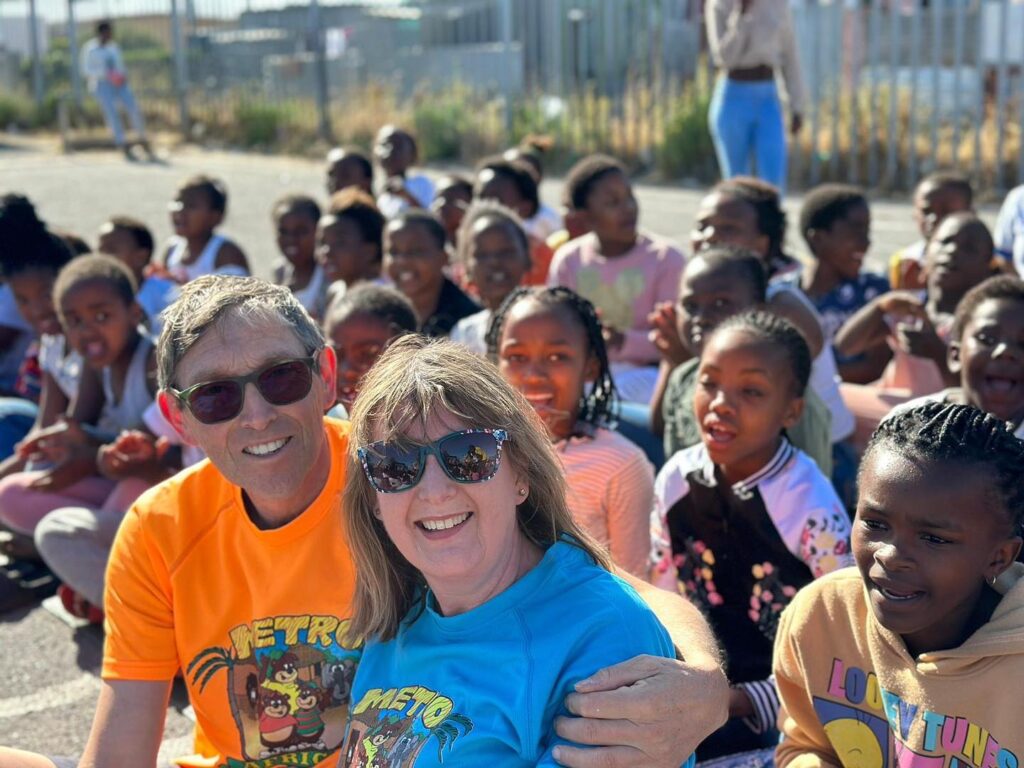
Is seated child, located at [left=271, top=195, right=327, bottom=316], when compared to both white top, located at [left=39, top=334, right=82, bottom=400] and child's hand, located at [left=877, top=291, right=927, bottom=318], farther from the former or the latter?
child's hand, located at [left=877, top=291, right=927, bottom=318]

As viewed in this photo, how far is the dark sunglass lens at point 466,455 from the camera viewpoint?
6.51 feet

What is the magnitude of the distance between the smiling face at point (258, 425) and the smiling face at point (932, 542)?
111 cm

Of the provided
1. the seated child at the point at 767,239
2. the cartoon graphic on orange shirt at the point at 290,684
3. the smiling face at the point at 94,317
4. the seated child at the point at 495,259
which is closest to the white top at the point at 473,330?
the seated child at the point at 495,259

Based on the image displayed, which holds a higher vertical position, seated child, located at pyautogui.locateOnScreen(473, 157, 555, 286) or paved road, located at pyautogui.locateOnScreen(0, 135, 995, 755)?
seated child, located at pyautogui.locateOnScreen(473, 157, 555, 286)

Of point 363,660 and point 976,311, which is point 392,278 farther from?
point 363,660

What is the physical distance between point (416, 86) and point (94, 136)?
6171 millimetres

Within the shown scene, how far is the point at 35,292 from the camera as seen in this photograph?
5.63 metres

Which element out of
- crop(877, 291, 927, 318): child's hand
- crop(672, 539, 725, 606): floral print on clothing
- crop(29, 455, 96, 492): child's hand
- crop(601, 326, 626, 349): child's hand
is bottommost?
crop(29, 455, 96, 492): child's hand

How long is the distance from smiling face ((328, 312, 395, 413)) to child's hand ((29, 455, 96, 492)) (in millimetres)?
1080

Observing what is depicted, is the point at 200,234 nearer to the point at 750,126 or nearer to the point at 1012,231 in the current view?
the point at 750,126

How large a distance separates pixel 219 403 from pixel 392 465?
2.05ft

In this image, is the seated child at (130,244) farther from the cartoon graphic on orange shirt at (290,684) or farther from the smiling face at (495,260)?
the cartoon graphic on orange shirt at (290,684)

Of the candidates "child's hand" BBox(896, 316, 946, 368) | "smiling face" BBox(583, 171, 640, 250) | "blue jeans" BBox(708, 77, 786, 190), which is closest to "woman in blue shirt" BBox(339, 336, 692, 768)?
"child's hand" BBox(896, 316, 946, 368)

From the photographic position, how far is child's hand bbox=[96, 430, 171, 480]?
14.4 ft
